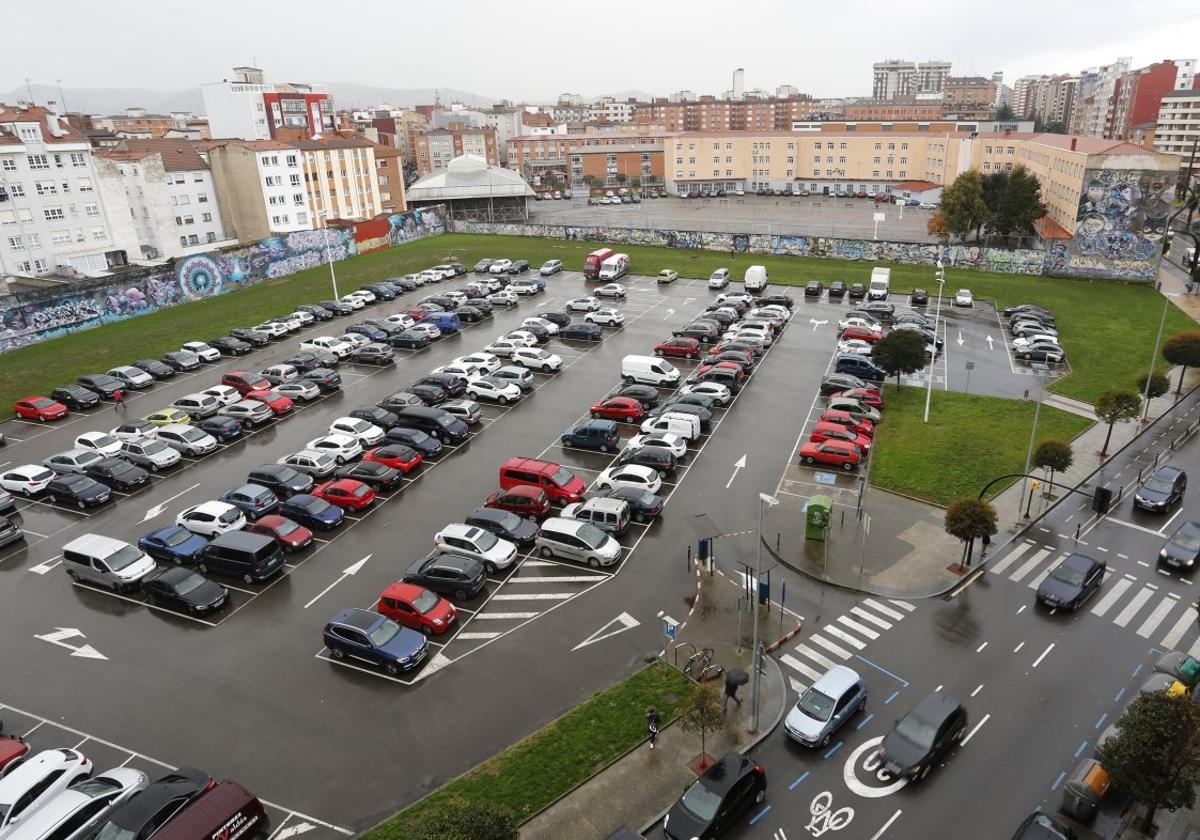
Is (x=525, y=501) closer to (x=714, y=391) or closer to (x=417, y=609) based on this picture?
(x=417, y=609)

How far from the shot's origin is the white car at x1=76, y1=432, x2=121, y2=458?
35156 millimetres

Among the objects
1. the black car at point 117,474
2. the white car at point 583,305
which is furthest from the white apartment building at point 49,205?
the white car at point 583,305

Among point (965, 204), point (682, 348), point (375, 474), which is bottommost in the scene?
point (375, 474)

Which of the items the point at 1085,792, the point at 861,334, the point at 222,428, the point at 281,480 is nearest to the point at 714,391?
the point at 861,334

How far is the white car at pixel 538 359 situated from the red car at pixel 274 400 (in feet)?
42.0

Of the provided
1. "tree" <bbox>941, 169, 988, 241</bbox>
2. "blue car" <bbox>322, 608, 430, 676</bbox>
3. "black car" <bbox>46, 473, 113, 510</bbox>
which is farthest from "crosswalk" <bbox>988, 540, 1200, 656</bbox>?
"tree" <bbox>941, 169, 988, 241</bbox>

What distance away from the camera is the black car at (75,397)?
138 feet

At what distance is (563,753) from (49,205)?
72399mm

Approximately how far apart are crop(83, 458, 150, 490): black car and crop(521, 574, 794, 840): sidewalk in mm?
25135

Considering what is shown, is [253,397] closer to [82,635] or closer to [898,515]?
[82,635]

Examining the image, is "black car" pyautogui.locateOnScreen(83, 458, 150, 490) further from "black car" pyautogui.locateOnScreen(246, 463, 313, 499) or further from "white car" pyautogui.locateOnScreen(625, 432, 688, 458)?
"white car" pyautogui.locateOnScreen(625, 432, 688, 458)

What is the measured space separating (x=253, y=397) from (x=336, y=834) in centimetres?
2827

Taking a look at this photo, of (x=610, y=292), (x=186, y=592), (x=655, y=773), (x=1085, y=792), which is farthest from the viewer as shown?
(x=610, y=292)

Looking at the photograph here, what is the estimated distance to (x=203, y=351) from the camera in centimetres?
4916
